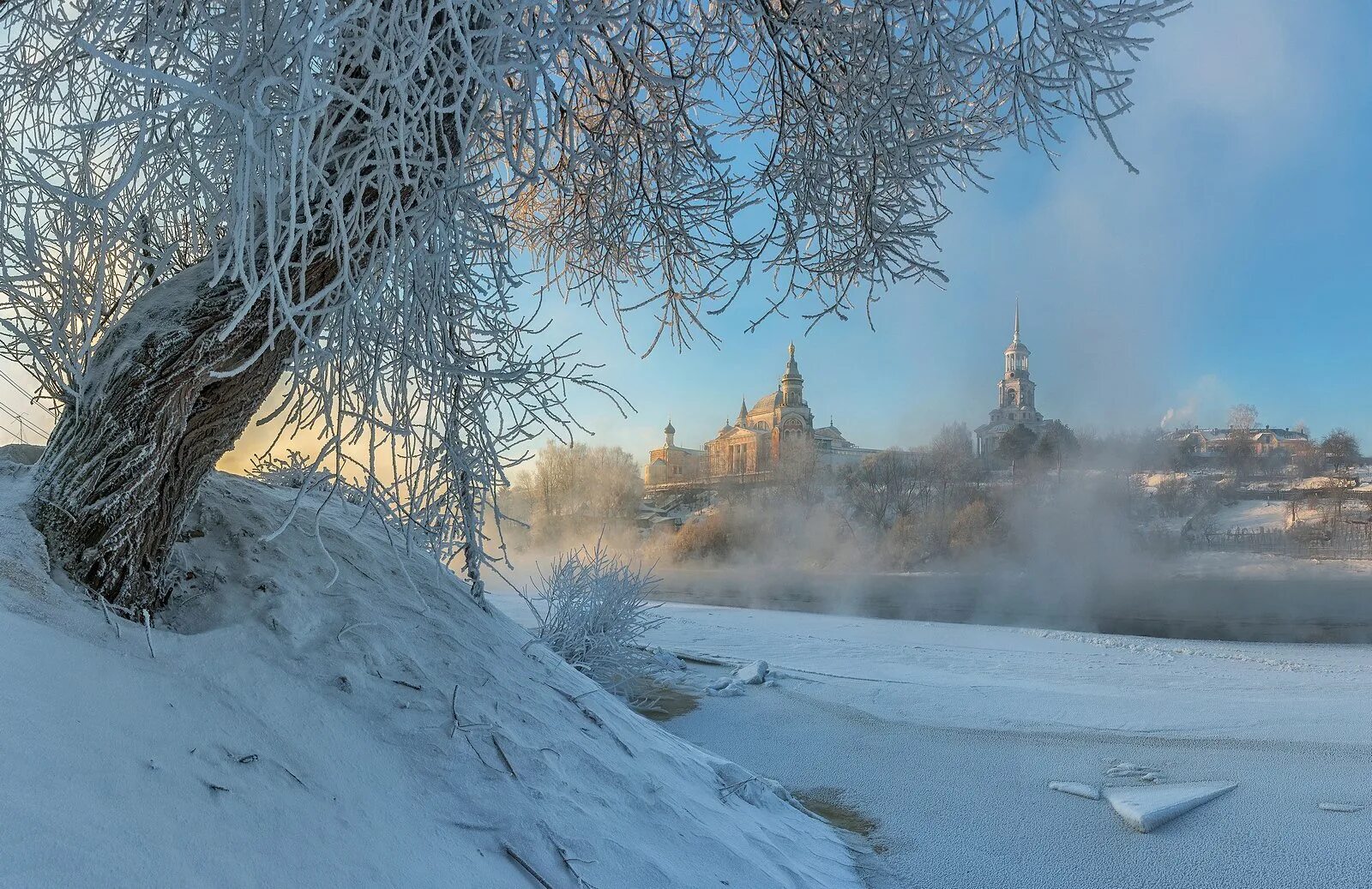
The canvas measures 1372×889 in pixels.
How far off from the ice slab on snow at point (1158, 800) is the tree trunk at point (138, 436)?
279 centimetres

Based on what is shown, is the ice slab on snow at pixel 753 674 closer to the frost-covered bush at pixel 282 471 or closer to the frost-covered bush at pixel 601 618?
the frost-covered bush at pixel 601 618

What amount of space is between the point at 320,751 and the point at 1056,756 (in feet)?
9.00

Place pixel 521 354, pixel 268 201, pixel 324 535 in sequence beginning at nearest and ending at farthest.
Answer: pixel 268 201, pixel 521 354, pixel 324 535

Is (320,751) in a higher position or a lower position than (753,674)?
higher

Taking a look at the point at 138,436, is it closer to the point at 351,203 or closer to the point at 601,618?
the point at 351,203

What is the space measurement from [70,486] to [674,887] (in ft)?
4.94

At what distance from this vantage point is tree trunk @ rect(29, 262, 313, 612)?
166 cm

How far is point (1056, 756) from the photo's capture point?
3.11 metres

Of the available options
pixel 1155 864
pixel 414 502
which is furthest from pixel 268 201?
pixel 1155 864

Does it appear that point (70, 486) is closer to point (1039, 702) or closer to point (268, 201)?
point (268, 201)

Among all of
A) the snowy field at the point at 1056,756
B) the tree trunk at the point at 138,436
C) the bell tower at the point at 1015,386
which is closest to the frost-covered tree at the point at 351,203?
the tree trunk at the point at 138,436

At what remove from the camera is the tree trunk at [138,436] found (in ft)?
5.45

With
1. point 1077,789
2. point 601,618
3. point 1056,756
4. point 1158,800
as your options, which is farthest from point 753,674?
point 1158,800

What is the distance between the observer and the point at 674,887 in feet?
5.24
